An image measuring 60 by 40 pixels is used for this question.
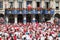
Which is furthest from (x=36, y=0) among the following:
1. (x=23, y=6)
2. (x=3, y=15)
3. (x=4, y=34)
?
(x=4, y=34)

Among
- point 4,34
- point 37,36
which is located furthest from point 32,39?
point 4,34

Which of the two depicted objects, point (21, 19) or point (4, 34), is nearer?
point (4, 34)

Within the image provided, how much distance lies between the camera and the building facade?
63.1 meters

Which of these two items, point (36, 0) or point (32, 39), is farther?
point (36, 0)

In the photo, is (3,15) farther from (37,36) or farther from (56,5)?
(37,36)

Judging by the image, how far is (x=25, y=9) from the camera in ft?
207

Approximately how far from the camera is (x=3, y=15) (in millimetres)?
64812

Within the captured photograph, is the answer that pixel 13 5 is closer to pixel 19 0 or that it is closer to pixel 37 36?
pixel 19 0

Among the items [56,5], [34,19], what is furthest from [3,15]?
[56,5]

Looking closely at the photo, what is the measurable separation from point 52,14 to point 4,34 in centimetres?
3741

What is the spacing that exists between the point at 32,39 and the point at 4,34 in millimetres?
2459

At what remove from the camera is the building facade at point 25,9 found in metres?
63.1

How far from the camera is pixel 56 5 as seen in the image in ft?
214

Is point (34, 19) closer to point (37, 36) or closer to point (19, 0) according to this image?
point (19, 0)
